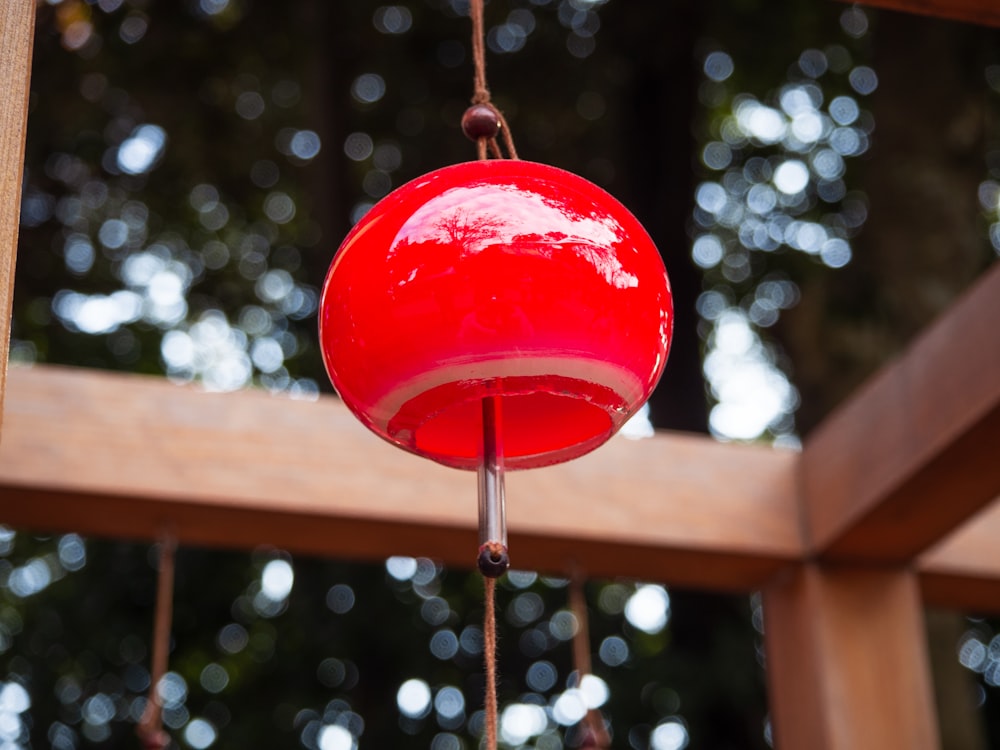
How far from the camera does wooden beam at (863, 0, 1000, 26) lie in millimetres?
1585

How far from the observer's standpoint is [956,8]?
160 centimetres

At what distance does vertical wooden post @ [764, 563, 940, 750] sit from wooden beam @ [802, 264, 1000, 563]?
0.20 feet

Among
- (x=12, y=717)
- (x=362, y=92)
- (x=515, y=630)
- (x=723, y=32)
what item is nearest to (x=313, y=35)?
(x=362, y=92)

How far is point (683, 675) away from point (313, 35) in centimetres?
239

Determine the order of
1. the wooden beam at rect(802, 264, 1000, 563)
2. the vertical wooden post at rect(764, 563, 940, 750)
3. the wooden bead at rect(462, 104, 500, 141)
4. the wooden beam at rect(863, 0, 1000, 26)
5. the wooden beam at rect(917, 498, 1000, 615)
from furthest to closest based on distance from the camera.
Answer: the wooden beam at rect(917, 498, 1000, 615), the vertical wooden post at rect(764, 563, 940, 750), the wooden beam at rect(802, 264, 1000, 563), the wooden beam at rect(863, 0, 1000, 26), the wooden bead at rect(462, 104, 500, 141)

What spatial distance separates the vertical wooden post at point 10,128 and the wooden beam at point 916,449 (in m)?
1.34

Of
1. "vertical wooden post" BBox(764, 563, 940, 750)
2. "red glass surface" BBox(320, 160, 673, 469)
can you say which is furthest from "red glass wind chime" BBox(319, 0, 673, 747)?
"vertical wooden post" BBox(764, 563, 940, 750)

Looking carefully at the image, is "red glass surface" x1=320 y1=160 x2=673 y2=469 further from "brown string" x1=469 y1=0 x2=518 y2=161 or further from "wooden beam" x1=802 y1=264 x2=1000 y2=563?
"wooden beam" x1=802 y1=264 x2=1000 y2=563

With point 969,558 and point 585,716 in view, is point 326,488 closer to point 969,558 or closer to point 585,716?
point 585,716

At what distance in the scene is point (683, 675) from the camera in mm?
4051

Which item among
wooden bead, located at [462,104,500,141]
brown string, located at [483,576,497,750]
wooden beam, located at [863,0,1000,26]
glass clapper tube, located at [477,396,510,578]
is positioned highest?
wooden beam, located at [863,0,1000,26]

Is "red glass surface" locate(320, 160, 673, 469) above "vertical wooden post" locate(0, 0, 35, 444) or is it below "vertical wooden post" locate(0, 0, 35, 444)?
below

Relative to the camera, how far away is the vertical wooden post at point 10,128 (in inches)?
42.1

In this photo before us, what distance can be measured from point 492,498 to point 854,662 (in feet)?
4.88
